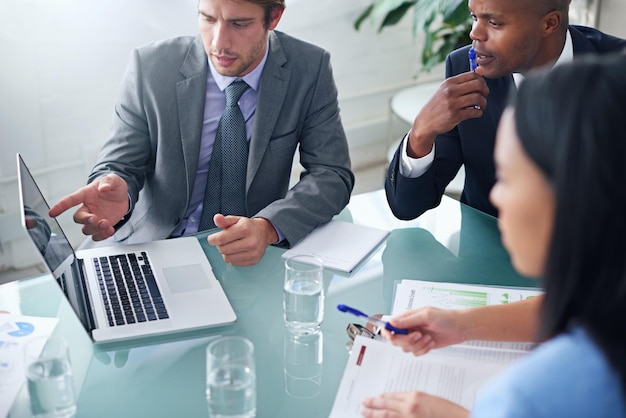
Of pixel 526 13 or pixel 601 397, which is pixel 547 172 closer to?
pixel 601 397

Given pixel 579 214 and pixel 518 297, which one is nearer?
pixel 579 214

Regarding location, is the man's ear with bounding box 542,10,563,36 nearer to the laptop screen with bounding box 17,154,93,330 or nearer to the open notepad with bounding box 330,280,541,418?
the open notepad with bounding box 330,280,541,418

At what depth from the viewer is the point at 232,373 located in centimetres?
113

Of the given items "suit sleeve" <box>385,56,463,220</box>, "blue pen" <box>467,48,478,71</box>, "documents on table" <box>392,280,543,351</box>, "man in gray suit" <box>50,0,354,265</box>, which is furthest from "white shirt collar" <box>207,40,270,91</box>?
"documents on table" <box>392,280,543,351</box>

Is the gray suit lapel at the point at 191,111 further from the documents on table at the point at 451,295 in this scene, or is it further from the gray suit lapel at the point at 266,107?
the documents on table at the point at 451,295

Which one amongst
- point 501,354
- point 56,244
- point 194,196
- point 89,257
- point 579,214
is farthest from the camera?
point 194,196

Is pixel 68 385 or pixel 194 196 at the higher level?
pixel 68 385

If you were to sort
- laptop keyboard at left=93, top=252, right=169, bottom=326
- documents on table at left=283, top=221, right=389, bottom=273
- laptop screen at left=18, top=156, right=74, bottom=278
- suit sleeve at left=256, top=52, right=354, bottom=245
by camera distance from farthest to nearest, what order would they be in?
suit sleeve at left=256, top=52, right=354, bottom=245
documents on table at left=283, top=221, right=389, bottom=273
laptop keyboard at left=93, top=252, right=169, bottom=326
laptop screen at left=18, top=156, right=74, bottom=278

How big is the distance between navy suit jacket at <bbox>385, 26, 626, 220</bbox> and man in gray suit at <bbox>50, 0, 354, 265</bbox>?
0.53 ft

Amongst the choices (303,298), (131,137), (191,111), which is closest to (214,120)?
(191,111)

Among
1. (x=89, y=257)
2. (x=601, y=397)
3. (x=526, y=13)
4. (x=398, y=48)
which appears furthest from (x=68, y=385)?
(x=398, y=48)

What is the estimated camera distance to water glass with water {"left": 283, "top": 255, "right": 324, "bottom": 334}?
4.69 feet

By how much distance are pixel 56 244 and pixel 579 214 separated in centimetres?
106

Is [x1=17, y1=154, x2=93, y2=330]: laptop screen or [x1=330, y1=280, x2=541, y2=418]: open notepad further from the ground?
[x1=17, y1=154, x2=93, y2=330]: laptop screen
